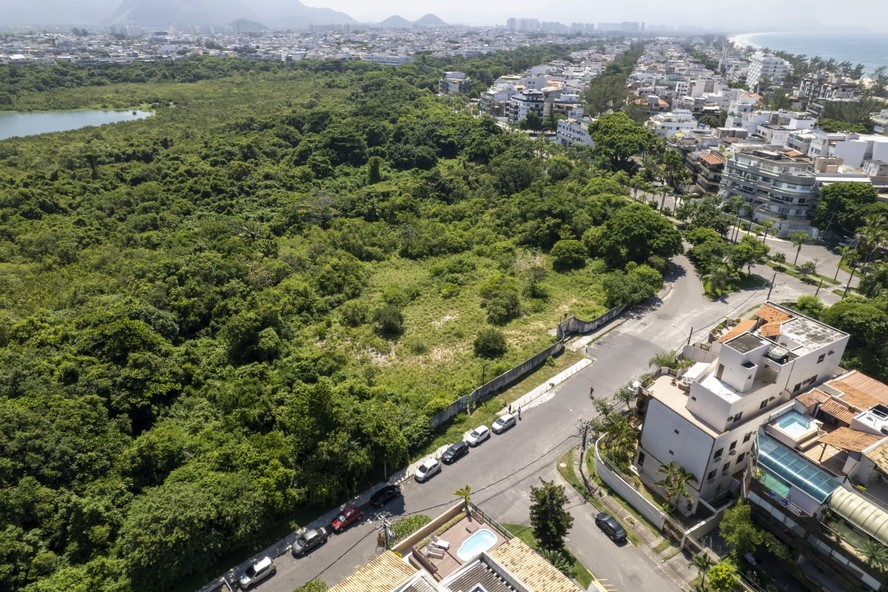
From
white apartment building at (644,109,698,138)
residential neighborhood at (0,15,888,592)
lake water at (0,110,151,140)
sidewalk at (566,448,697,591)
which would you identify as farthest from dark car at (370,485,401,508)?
lake water at (0,110,151,140)

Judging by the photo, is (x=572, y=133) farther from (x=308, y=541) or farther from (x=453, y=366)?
(x=308, y=541)

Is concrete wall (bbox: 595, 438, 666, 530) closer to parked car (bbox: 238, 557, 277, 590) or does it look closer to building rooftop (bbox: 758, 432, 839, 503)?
building rooftop (bbox: 758, 432, 839, 503)

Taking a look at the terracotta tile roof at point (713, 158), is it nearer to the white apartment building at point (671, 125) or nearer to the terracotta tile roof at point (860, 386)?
the white apartment building at point (671, 125)

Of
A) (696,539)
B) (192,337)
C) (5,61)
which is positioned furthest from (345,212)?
(5,61)

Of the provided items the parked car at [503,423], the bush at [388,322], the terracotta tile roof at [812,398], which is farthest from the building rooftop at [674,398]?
the bush at [388,322]

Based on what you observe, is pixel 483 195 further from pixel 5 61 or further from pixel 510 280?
pixel 5 61

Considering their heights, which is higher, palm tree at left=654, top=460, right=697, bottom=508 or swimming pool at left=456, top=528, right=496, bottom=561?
swimming pool at left=456, top=528, right=496, bottom=561

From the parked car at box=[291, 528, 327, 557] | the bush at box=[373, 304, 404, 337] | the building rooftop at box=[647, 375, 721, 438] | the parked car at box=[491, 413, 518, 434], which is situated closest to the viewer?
the parked car at box=[291, 528, 327, 557]
